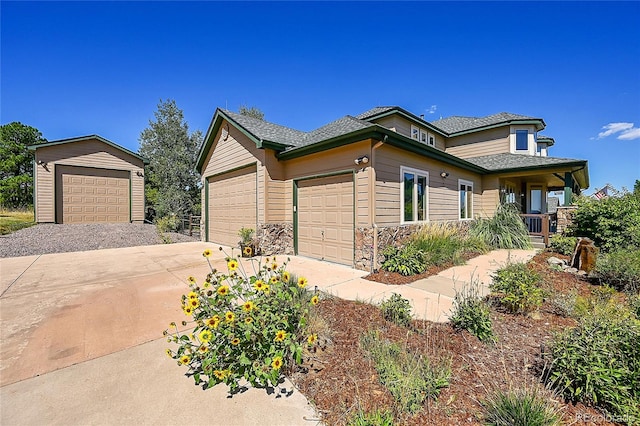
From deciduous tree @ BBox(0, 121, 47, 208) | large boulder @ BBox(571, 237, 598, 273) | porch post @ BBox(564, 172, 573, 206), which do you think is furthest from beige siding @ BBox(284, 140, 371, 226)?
deciduous tree @ BBox(0, 121, 47, 208)

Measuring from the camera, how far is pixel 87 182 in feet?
46.7

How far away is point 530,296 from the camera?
371cm

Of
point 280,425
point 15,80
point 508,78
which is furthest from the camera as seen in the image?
point 508,78

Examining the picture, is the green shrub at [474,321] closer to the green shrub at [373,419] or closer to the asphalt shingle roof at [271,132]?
the green shrub at [373,419]

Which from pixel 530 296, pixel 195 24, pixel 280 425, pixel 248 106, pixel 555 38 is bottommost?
pixel 280 425

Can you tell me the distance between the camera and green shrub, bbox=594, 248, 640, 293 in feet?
14.4

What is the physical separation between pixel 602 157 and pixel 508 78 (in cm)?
2019

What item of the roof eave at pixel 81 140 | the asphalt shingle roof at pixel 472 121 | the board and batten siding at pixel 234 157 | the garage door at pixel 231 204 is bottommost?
the garage door at pixel 231 204

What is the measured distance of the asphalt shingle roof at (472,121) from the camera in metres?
14.6

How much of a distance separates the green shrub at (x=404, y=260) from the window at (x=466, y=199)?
5640mm

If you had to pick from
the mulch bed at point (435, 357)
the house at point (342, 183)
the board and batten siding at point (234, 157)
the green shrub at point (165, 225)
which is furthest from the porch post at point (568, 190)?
the green shrub at point (165, 225)

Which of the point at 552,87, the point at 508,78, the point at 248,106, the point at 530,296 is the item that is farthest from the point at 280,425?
the point at 248,106

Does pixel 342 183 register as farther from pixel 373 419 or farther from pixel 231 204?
pixel 373 419

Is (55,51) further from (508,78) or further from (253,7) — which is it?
(508,78)
